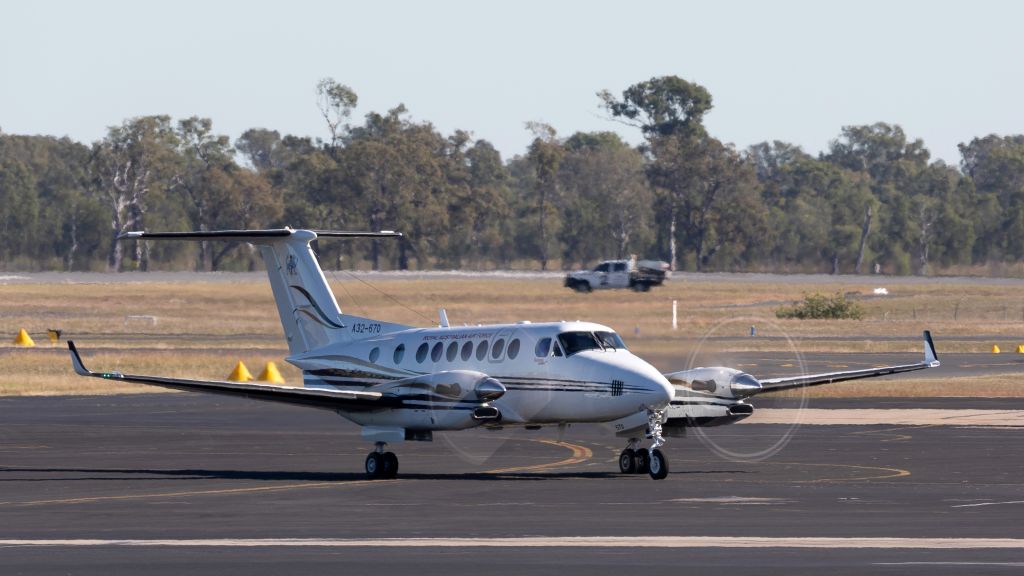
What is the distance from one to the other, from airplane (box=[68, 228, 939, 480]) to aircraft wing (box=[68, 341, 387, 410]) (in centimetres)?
2

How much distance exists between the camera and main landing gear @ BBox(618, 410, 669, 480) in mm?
27328

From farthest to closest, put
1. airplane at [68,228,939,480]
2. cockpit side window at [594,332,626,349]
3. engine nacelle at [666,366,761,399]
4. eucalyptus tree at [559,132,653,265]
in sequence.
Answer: eucalyptus tree at [559,132,653,265] < engine nacelle at [666,366,761,399] < cockpit side window at [594,332,626,349] < airplane at [68,228,939,480]

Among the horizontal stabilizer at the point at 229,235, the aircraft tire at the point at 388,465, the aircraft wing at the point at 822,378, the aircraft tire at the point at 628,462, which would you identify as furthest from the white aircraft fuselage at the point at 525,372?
the horizontal stabilizer at the point at 229,235

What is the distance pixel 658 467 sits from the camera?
27344 mm

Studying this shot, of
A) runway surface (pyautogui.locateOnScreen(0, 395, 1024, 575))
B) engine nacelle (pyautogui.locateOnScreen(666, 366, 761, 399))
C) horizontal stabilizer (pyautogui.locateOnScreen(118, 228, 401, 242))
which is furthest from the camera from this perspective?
horizontal stabilizer (pyautogui.locateOnScreen(118, 228, 401, 242))

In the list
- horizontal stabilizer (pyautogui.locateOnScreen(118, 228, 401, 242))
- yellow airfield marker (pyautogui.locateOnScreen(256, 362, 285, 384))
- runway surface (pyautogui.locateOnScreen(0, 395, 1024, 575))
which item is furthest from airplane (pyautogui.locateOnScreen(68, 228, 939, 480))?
yellow airfield marker (pyautogui.locateOnScreen(256, 362, 285, 384))

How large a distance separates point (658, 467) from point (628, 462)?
1.26 meters

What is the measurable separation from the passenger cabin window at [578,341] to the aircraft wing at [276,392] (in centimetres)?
320

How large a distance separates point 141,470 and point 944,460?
1468 cm

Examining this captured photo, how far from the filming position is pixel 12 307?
342 ft

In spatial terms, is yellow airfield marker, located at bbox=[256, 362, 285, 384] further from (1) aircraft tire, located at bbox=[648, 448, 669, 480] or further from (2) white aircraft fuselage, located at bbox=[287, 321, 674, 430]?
(1) aircraft tire, located at bbox=[648, 448, 669, 480]

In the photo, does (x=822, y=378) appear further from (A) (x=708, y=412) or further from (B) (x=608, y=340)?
(B) (x=608, y=340)

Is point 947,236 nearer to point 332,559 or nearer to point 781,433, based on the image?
point 781,433

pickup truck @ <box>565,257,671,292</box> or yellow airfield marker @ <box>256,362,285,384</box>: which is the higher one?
pickup truck @ <box>565,257,671,292</box>
